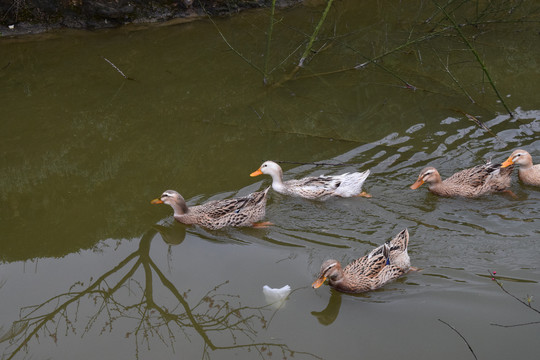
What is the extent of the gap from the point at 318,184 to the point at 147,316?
2753mm

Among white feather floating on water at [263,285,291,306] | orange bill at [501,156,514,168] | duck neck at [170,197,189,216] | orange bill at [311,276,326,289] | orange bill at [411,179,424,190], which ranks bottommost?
white feather floating on water at [263,285,291,306]

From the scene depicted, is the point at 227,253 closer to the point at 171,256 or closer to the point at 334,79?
the point at 171,256

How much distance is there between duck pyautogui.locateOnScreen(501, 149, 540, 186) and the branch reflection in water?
383cm

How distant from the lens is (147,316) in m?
5.52

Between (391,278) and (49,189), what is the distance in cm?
447

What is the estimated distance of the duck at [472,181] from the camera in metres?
7.12

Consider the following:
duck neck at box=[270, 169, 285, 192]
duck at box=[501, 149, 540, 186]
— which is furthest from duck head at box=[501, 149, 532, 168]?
duck neck at box=[270, 169, 285, 192]

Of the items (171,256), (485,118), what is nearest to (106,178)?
(171,256)

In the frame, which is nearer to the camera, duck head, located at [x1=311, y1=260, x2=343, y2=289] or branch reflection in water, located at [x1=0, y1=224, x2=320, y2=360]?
branch reflection in water, located at [x1=0, y1=224, x2=320, y2=360]

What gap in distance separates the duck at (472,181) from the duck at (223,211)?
6.93 feet

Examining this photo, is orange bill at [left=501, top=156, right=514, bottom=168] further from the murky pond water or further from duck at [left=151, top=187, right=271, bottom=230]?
duck at [left=151, top=187, right=271, bottom=230]

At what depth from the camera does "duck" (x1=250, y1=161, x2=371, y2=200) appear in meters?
7.11

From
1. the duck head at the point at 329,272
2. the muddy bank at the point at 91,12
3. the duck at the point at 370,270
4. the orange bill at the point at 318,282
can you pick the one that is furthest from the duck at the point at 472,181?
the muddy bank at the point at 91,12

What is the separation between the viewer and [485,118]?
28.0ft
